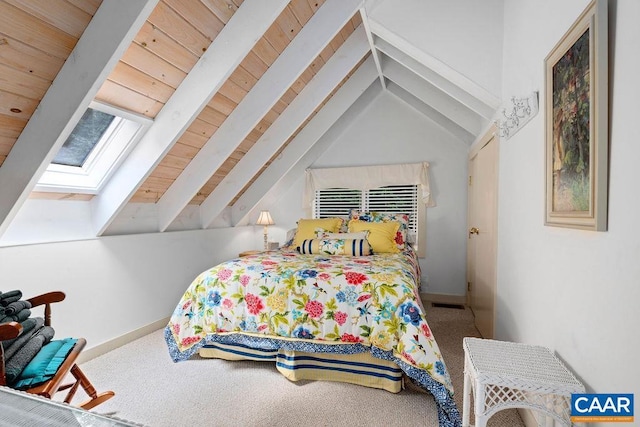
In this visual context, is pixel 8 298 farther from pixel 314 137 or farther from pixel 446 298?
pixel 446 298

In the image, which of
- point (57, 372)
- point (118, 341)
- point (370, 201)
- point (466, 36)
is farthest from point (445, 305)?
point (57, 372)

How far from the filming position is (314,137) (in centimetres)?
370

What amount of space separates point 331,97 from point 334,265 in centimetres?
→ 214

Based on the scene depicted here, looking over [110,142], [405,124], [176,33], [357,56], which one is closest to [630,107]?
[176,33]

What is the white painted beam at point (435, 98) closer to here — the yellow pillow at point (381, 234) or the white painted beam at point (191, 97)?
the yellow pillow at point (381, 234)

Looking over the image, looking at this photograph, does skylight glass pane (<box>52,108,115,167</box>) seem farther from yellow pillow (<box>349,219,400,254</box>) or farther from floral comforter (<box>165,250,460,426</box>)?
yellow pillow (<box>349,219,400,254</box>)

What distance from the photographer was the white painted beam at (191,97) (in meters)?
1.85

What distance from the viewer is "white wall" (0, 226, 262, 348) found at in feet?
6.46

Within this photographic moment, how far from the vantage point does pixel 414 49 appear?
2.25m

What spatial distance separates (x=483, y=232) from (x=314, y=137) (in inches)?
80.7

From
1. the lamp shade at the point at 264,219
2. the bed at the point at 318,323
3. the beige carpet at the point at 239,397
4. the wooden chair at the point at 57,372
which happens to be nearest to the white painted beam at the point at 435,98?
the bed at the point at 318,323

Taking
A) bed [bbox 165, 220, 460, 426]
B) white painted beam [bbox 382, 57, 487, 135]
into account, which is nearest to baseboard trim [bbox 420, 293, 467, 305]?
bed [bbox 165, 220, 460, 426]

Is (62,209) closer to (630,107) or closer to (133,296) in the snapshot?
(133,296)

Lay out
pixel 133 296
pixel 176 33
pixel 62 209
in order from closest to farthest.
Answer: pixel 176 33 < pixel 62 209 < pixel 133 296
